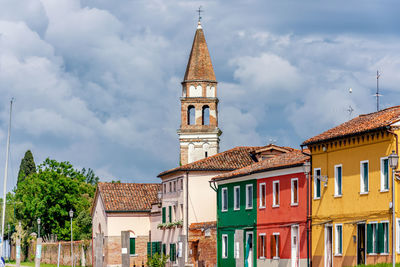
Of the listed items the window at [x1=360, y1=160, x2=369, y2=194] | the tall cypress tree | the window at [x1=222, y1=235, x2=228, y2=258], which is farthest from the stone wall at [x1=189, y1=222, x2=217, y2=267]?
the tall cypress tree

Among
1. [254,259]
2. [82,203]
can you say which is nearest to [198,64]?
[82,203]

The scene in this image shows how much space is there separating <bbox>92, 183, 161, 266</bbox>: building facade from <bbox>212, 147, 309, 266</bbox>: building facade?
19019 mm

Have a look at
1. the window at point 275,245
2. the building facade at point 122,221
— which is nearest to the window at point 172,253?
the building facade at point 122,221

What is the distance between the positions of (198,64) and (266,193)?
45.4 m

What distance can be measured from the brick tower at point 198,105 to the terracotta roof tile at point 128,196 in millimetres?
15071

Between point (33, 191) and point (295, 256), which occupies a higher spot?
point (33, 191)

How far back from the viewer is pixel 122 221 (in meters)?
78.4

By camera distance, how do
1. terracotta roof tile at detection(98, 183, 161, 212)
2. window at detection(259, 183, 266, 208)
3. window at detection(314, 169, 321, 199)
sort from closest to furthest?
1. window at detection(314, 169, 321, 199)
2. window at detection(259, 183, 266, 208)
3. terracotta roof tile at detection(98, 183, 161, 212)

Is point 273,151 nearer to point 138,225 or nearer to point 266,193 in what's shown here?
point 266,193

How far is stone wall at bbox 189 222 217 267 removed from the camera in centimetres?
6066

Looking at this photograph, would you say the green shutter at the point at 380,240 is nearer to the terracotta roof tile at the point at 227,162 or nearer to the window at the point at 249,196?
the window at the point at 249,196

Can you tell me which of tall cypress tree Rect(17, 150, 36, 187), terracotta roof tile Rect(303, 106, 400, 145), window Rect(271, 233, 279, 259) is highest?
tall cypress tree Rect(17, 150, 36, 187)

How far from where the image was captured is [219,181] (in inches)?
2382

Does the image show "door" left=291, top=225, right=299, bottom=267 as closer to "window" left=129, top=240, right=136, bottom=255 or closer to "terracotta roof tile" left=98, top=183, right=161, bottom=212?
"window" left=129, top=240, right=136, bottom=255
